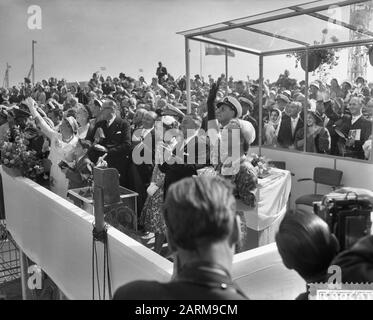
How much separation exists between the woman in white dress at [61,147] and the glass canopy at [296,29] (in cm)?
230

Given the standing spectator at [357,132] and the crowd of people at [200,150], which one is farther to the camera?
the standing spectator at [357,132]

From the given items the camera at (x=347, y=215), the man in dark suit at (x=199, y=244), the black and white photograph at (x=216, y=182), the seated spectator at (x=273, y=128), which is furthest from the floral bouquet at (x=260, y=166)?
the man in dark suit at (x=199, y=244)

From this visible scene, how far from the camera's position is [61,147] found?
185 inches

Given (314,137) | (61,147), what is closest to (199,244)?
(61,147)

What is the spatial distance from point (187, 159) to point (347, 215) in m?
2.19

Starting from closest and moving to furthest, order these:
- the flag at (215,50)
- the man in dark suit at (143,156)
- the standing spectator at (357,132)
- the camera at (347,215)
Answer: the camera at (347,215)
the man in dark suit at (143,156)
the standing spectator at (357,132)
the flag at (215,50)

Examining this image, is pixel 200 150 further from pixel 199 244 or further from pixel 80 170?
pixel 199 244

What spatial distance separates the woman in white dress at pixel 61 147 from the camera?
466 cm

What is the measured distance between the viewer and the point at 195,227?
1.10 meters

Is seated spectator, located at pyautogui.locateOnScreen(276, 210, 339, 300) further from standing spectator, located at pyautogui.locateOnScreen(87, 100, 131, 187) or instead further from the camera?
standing spectator, located at pyautogui.locateOnScreen(87, 100, 131, 187)

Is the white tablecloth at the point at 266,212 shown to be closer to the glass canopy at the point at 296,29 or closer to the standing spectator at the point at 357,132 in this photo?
the standing spectator at the point at 357,132

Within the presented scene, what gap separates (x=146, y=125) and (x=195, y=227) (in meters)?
3.91
